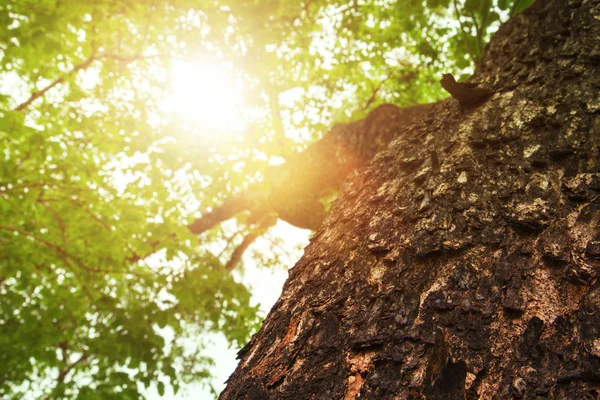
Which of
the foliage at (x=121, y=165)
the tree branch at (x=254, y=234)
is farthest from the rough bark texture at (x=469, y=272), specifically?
the tree branch at (x=254, y=234)

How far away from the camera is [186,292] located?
5.48 m

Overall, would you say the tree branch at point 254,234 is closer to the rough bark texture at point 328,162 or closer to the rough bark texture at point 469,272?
the rough bark texture at point 328,162

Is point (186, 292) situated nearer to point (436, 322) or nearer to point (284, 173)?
point (284, 173)

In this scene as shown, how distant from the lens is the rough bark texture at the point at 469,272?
2.89 feet

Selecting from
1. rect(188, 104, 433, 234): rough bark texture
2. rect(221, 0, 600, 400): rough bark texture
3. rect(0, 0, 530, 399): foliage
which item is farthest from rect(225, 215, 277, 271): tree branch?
rect(221, 0, 600, 400): rough bark texture

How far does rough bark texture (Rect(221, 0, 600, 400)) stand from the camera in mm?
880

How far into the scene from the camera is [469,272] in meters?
1.10

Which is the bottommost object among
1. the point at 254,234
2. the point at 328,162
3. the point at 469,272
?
the point at 469,272

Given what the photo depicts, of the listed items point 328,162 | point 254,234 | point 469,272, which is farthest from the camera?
point 254,234

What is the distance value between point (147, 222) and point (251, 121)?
424 centimetres

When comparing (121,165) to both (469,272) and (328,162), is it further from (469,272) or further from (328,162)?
(469,272)

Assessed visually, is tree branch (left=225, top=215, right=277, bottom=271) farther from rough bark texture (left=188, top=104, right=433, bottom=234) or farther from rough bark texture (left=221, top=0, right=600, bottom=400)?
rough bark texture (left=221, top=0, right=600, bottom=400)

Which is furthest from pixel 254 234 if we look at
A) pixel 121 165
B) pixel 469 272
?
pixel 469 272

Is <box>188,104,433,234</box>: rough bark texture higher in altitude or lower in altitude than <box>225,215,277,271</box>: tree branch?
lower
